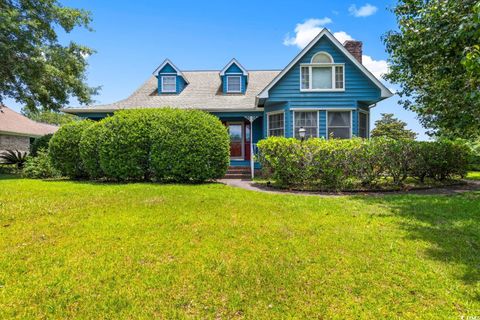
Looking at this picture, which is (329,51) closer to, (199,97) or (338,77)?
(338,77)

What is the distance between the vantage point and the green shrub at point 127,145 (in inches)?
374

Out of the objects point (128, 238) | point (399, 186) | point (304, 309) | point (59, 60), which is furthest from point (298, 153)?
point (59, 60)

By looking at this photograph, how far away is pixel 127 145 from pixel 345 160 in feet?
24.3

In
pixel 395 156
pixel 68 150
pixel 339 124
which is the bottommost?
pixel 395 156

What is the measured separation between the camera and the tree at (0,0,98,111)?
13.7 metres

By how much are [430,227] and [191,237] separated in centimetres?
434

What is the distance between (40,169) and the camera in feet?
38.4

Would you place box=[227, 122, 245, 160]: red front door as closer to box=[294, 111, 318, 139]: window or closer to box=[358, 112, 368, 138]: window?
box=[294, 111, 318, 139]: window

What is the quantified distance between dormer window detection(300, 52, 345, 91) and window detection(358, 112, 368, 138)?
1.92 m

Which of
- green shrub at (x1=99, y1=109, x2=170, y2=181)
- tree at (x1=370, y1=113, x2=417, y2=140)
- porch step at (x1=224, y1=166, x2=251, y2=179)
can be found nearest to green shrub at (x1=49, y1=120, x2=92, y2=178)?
green shrub at (x1=99, y1=109, x2=170, y2=181)

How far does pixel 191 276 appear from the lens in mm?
3225

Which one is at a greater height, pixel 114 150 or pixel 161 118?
pixel 161 118

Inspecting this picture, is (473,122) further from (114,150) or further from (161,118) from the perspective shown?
(114,150)

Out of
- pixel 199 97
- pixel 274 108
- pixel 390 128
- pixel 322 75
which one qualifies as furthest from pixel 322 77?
pixel 390 128
